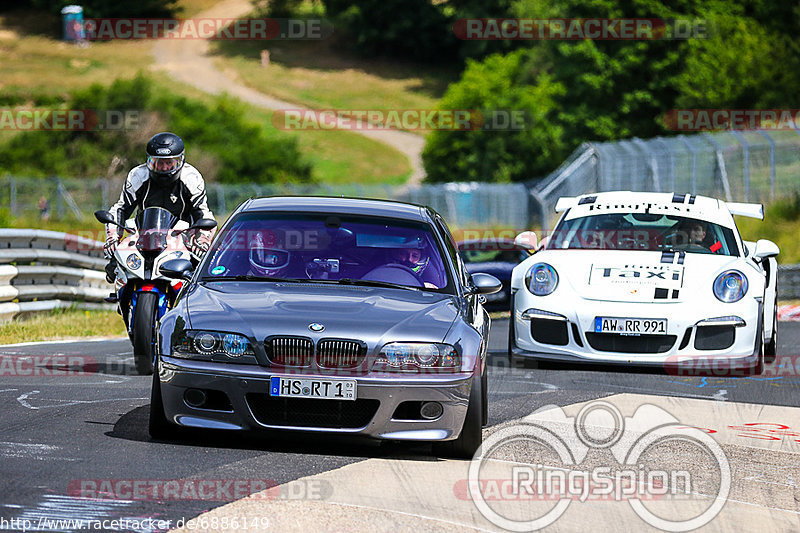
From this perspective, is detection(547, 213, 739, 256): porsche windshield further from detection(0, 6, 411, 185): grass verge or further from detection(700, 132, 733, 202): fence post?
detection(0, 6, 411, 185): grass verge

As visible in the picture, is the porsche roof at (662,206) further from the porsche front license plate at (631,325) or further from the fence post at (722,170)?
the fence post at (722,170)

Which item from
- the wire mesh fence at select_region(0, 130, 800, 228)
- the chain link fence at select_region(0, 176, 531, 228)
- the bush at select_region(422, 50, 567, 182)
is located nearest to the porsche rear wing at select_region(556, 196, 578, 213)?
the wire mesh fence at select_region(0, 130, 800, 228)

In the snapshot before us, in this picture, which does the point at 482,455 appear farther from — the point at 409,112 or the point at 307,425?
the point at 409,112

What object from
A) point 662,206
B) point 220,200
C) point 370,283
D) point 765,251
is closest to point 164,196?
point 370,283

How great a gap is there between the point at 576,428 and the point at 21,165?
56.2 m

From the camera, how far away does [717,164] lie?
1048 inches

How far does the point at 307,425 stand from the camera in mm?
6480

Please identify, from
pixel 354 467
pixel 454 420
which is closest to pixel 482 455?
pixel 454 420

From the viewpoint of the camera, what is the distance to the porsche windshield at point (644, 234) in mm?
11406

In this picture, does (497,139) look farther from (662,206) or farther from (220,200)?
(662,206)

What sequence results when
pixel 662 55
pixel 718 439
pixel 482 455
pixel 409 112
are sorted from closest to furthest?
pixel 482 455
pixel 718 439
pixel 662 55
pixel 409 112

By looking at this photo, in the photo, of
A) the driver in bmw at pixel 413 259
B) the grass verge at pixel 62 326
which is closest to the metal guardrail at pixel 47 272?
the grass verge at pixel 62 326

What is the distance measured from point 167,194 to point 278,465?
4379 mm

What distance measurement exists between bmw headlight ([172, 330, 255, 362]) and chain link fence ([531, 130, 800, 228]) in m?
21.0
